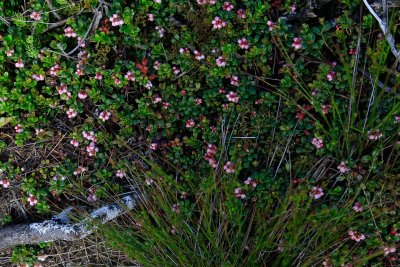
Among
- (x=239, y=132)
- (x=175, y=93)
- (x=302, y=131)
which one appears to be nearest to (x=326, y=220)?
(x=302, y=131)

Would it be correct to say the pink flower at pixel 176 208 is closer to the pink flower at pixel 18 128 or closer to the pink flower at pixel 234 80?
the pink flower at pixel 234 80

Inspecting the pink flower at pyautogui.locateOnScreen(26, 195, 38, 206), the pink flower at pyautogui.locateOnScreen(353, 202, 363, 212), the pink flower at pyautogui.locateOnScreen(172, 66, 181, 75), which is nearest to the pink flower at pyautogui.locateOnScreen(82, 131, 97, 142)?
the pink flower at pyautogui.locateOnScreen(26, 195, 38, 206)

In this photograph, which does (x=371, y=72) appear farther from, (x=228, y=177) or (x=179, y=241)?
(x=179, y=241)

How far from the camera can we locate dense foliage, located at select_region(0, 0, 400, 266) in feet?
9.89

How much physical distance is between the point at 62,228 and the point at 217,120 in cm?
128

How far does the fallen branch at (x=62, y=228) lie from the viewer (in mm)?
3326

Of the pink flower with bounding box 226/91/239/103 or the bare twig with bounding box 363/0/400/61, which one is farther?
the pink flower with bounding box 226/91/239/103

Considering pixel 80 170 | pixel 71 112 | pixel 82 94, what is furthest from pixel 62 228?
pixel 82 94

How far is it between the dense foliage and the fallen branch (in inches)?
4.3

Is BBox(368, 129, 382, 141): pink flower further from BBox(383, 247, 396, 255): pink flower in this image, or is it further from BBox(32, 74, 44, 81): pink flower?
BBox(32, 74, 44, 81): pink flower

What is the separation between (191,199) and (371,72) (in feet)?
4.64

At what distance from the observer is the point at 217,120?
3.32 metres

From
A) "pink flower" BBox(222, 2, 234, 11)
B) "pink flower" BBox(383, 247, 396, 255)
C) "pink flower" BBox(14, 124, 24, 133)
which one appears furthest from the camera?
"pink flower" BBox(14, 124, 24, 133)

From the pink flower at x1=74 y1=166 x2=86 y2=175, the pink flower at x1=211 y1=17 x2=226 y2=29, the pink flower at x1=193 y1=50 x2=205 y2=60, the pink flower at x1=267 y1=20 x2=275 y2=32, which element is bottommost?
the pink flower at x1=74 y1=166 x2=86 y2=175
